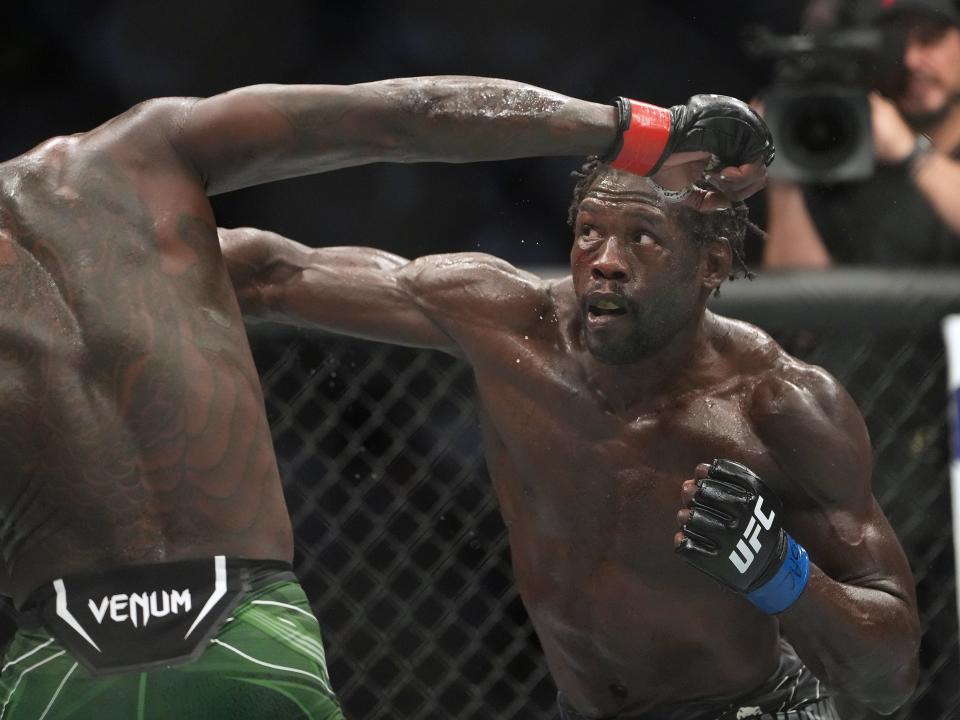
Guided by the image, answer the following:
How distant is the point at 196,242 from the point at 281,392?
42.5 inches

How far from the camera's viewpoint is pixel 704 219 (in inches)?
70.5

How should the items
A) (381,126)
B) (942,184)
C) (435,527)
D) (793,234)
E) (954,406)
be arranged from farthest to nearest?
(793,234)
(942,184)
(435,527)
(954,406)
(381,126)

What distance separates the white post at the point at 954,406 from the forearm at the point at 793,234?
656 millimetres

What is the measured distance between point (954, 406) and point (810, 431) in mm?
525

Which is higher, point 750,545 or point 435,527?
point 750,545

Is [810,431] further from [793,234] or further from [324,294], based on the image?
[793,234]

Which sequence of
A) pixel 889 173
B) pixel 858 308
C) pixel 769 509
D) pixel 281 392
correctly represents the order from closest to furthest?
pixel 769 509, pixel 858 308, pixel 281 392, pixel 889 173

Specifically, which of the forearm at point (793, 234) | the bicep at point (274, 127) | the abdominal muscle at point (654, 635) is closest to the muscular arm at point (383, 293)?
the abdominal muscle at point (654, 635)

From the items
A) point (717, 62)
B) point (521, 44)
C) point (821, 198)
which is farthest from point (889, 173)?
point (521, 44)

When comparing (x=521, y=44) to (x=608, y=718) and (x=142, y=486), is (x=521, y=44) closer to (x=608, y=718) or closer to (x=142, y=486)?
(x=608, y=718)

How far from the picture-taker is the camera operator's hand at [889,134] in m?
2.75

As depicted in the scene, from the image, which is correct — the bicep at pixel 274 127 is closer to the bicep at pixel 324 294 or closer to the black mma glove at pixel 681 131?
the black mma glove at pixel 681 131

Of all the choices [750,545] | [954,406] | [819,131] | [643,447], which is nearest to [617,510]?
[643,447]

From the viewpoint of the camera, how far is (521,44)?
10.6ft
